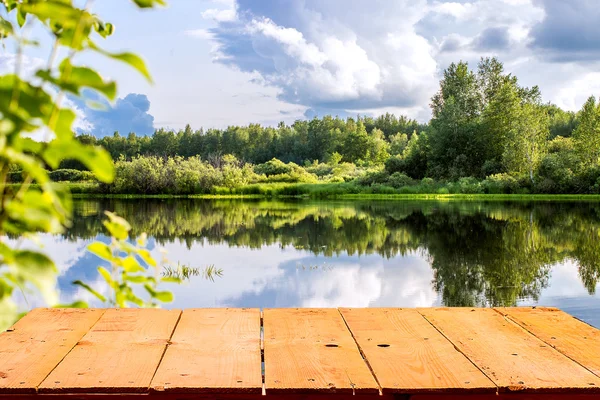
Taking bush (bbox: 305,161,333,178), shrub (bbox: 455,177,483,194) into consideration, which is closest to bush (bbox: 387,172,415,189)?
shrub (bbox: 455,177,483,194)

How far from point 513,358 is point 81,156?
159 cm

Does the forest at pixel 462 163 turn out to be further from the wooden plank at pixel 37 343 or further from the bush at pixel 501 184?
the wooden plank at pixel 37 343

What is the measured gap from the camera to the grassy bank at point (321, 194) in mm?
25875

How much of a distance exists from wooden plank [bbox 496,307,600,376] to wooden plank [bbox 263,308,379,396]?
649 mm

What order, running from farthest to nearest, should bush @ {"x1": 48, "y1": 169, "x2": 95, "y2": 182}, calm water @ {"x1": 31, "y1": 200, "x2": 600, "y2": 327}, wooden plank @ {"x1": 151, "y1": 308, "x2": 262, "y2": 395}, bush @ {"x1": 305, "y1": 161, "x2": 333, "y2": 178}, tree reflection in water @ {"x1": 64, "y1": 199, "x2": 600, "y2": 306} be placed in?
bush @ {"x1": 305, "y1": 161, "x2": 333, "y2": 178}
bush @ {"x1": 48, "y1": 169, "x2": 95, "y2": 182}
tree reflection in water @ {"x1": 64, "y1": 199, "x2": 600, "y2": 306}
calm water @ {"x1": 31, "y1": 200, "x2": 600, "y2": 327}
wooden plank @ {"x1": 151, "y1": 308, "x2": 262, "y2": 395}

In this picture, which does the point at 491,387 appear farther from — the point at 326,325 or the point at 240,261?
the point at 240,261

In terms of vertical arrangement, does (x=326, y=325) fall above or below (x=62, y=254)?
above

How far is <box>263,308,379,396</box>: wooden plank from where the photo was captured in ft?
4.95

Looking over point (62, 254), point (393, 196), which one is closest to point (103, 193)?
point (393, 196)

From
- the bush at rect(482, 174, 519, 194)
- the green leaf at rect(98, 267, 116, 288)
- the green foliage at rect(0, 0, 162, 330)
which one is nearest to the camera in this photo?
the green foliage at rect(0, 0, 162, 330)

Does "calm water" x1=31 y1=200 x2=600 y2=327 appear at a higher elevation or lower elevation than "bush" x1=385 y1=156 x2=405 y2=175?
lower

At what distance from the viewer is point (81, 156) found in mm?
509

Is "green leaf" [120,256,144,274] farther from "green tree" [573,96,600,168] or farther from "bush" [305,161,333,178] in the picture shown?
"bush" [305,161,333,178]

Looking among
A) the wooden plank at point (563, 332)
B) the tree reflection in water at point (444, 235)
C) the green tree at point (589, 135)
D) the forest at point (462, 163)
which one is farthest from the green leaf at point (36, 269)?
the green tree at point (589, 135)
